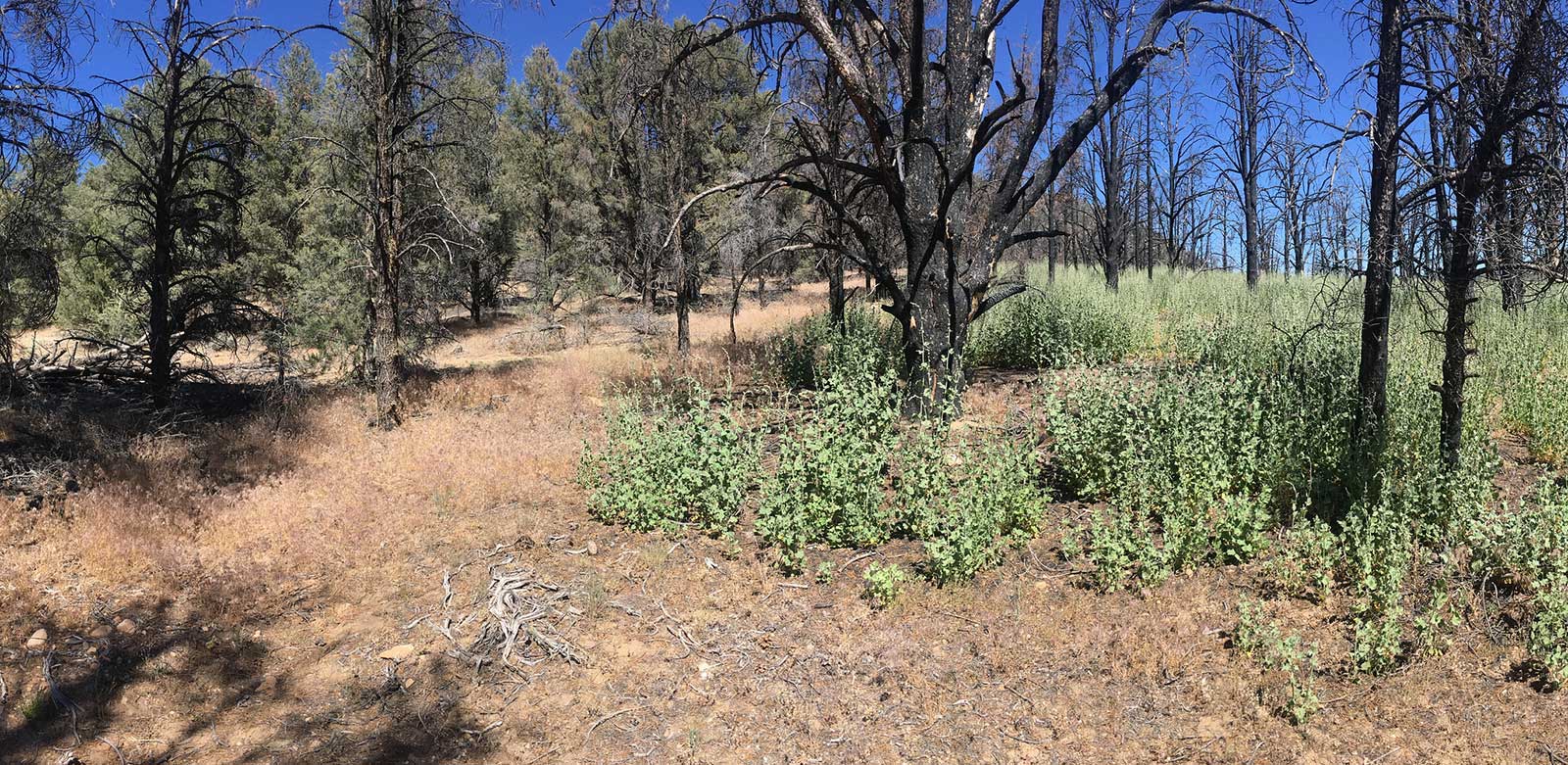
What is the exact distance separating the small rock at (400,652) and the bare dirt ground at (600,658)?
15 millimetres

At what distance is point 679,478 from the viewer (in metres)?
6.10

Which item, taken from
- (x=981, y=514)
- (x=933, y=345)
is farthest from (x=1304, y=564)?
(x=933, y=345)

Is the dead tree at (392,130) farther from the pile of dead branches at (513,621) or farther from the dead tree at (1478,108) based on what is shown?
the dead tree at (1478,108)

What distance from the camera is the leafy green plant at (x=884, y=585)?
473 cm

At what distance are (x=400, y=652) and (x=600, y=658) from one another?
1269mm

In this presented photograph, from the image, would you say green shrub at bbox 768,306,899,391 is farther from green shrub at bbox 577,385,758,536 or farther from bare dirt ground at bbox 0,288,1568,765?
bare dirt ground at bbox 0,288,1568,765

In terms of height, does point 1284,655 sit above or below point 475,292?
below

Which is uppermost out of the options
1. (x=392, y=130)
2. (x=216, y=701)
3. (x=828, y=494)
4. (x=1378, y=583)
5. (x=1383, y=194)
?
(x=392, y=130)

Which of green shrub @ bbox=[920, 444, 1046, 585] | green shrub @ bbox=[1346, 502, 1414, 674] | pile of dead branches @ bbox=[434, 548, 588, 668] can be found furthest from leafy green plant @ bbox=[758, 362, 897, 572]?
green shrub @ bbox=[1346, 502, 1414, 674]

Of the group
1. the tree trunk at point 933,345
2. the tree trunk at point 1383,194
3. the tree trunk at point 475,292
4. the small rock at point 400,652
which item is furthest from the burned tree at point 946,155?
the tree trunk at point 475,292

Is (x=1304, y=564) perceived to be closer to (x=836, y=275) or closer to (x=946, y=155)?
(x=946, y=155)

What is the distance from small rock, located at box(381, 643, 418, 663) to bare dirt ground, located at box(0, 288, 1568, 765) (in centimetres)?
1

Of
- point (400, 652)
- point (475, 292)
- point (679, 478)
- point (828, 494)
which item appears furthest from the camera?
point (475, 292)

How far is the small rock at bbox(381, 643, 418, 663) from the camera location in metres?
4.59
